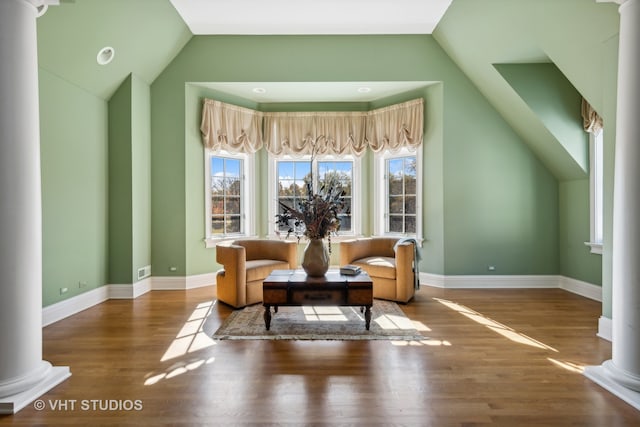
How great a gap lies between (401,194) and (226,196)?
2.90 m

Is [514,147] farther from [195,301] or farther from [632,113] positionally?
[195,301]

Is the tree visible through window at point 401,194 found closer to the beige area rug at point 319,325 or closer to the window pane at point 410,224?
the window pane at point 410,224

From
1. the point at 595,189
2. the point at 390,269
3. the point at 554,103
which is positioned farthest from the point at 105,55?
the point at 595,189

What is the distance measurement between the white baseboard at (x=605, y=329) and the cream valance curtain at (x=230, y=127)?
505 centimetres

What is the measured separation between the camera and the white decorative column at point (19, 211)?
2262 millimetres

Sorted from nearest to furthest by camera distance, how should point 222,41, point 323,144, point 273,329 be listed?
point 273,329, point 222,41, point 323,144

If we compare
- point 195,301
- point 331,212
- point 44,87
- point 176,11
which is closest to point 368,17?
point 176,11

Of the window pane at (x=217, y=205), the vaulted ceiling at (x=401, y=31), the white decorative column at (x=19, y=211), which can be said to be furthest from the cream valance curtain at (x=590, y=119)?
the white decorative column at (x=19, y=211)

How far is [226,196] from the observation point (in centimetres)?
589

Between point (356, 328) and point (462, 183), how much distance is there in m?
2.96

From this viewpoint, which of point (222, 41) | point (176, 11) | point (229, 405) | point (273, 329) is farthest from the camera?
point (222, 41)

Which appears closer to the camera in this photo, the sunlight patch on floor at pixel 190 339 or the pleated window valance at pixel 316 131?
the sunlight patch on floor at pixel 190 339

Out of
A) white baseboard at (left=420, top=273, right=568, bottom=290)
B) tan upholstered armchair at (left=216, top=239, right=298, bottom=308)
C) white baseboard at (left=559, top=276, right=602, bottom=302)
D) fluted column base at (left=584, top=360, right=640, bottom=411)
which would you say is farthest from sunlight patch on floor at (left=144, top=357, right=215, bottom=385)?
white baseboard at (left=559, top=276, right=602, bottom=302)

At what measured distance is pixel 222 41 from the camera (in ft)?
16.9
